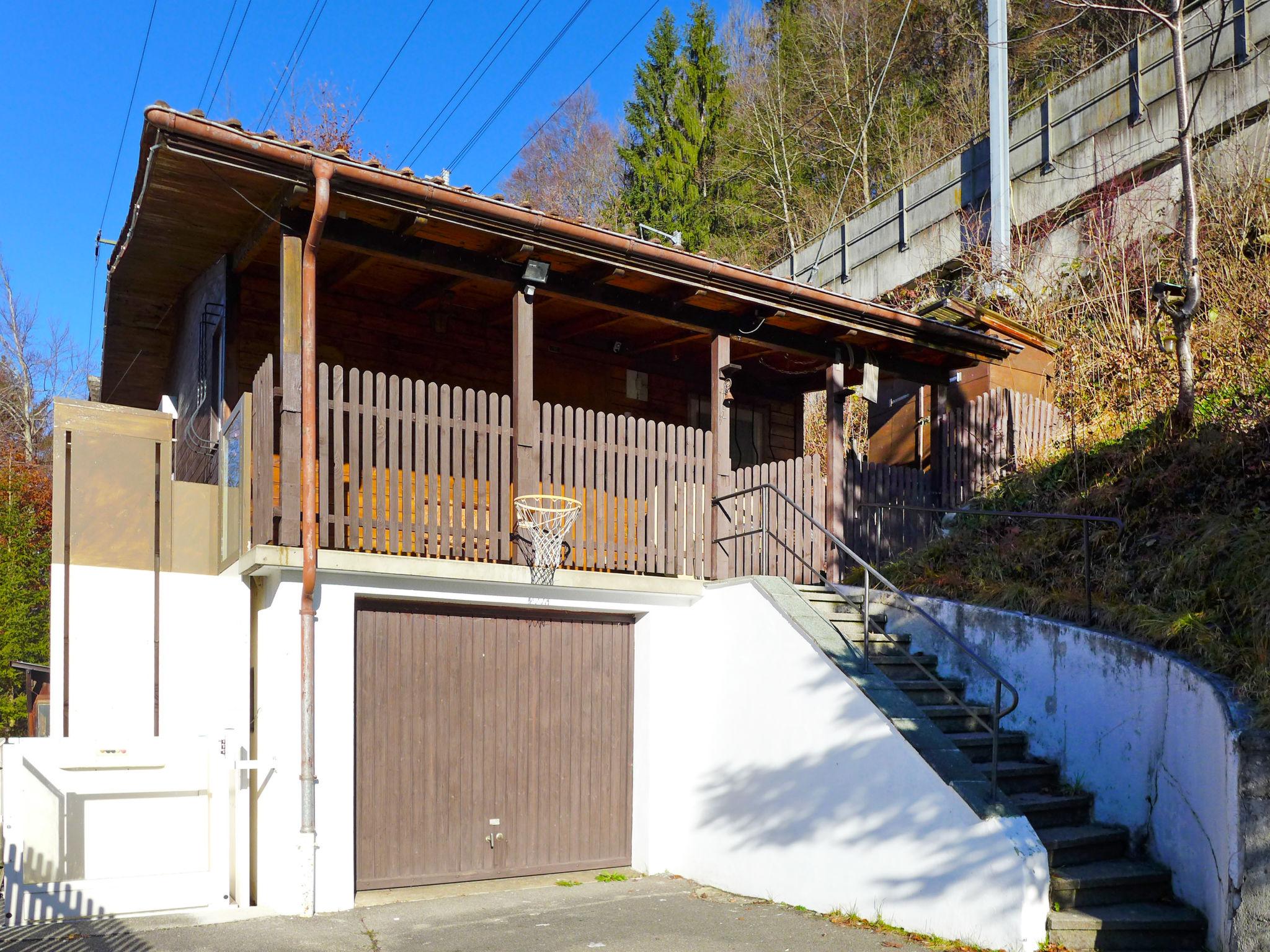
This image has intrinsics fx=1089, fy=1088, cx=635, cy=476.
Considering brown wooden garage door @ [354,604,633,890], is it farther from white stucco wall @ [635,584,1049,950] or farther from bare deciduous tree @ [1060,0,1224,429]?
bare deciduous tree @ [1060,0,1224,429]

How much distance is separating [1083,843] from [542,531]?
4.32 metres

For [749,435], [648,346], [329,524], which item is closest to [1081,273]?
[749,435]

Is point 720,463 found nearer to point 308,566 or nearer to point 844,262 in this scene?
point 308,566

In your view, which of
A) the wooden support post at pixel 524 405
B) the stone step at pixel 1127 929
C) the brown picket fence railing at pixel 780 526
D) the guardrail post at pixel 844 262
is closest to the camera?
the stone step at pixel 1127 929

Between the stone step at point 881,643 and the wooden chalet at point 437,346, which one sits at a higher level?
the wooden chalet at point 437,346

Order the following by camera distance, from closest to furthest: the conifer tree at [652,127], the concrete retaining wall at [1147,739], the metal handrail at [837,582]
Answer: the concrete retaining wall at [1147,739], the metal handrail at [837,582], the conifer tree at [652,127]

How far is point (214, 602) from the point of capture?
340 inches

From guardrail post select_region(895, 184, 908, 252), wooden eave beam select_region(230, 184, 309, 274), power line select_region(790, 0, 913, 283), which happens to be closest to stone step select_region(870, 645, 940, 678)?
wooden eave beam select_region(230, 184, 309, 274)

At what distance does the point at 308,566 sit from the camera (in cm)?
716

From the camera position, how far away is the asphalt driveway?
650 centimetres

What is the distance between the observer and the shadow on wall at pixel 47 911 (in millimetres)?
6660

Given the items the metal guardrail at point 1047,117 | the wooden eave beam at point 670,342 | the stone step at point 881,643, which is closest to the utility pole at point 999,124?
the metal guardrail at point 1047,117

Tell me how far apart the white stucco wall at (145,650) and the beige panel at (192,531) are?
100 millimetres

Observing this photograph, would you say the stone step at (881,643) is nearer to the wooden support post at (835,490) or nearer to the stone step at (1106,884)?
the wooden support post at (835,490)
